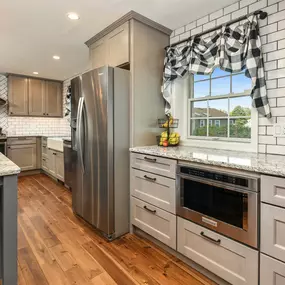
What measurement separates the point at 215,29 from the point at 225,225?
186 cm

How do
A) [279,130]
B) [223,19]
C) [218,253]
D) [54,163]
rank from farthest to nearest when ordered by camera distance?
[54,163], [223,19], [279,130], [218,253]

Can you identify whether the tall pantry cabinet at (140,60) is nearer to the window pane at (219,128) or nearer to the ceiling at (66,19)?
the ceiling at (66,19)

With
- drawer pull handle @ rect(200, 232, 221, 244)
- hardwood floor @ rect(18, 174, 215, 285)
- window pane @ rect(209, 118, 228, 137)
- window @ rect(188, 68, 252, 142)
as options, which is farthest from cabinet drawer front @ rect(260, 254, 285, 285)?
window pane @ rect(209, 118, 228, 137)

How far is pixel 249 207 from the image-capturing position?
1.39 meters

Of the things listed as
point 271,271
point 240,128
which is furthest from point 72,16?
point 271,271

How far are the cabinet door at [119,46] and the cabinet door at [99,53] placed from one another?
12 cm

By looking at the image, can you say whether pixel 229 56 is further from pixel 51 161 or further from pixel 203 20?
pixel 51 161

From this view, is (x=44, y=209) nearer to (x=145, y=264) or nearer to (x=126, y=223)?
(x=126, y=223)

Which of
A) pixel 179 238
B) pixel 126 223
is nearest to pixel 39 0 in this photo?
pixel 126 223

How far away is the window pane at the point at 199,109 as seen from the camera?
2561 millimetres

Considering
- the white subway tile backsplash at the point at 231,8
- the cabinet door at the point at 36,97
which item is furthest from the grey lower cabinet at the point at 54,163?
the white subway tile backsplash at the point at 231,8

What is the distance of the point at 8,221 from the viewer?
1.31m

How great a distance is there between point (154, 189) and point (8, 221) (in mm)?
1204

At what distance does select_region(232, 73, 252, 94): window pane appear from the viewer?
216 cm
